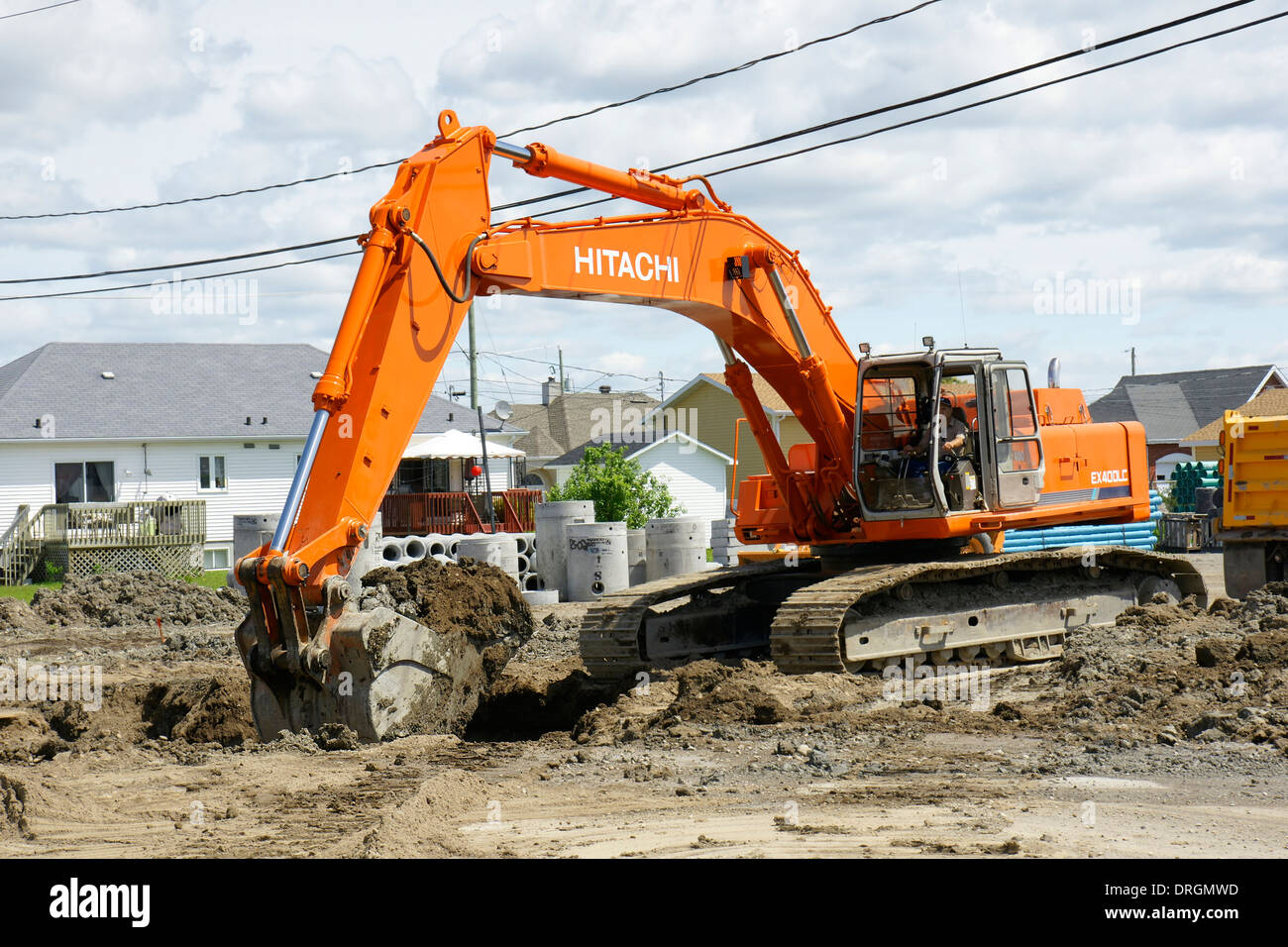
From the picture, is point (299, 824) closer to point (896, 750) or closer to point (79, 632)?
point (896, 750)

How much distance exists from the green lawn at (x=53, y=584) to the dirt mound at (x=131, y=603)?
510 cm

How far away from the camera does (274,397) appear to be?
38688mm

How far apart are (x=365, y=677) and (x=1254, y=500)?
42.3 feet

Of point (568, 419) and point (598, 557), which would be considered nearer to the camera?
point (598, 557)

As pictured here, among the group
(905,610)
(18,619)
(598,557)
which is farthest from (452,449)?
(905,610)

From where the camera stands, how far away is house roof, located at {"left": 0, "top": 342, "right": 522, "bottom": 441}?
114ft

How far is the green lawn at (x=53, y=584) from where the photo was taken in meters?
27.5

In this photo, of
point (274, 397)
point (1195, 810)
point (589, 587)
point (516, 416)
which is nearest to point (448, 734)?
point (1195, 810)

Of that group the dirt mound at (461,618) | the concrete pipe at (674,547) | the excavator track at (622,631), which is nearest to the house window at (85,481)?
the concrete pipe at (674,547)

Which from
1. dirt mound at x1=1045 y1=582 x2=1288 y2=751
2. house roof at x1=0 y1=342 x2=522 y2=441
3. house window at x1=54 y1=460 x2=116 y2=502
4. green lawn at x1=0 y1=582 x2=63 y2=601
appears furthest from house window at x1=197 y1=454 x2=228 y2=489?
dirt mound at x1=1045 y1=582 x2=1288 y2=751

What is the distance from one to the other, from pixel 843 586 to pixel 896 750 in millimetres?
2347

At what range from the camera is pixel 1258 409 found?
5131 cm

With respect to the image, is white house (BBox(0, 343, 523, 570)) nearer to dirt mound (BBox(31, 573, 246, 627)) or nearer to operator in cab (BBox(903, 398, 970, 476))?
dirt mound (BBox(31, 573, 246, 627))

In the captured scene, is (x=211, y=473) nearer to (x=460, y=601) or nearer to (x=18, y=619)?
(x=18, y=619)
